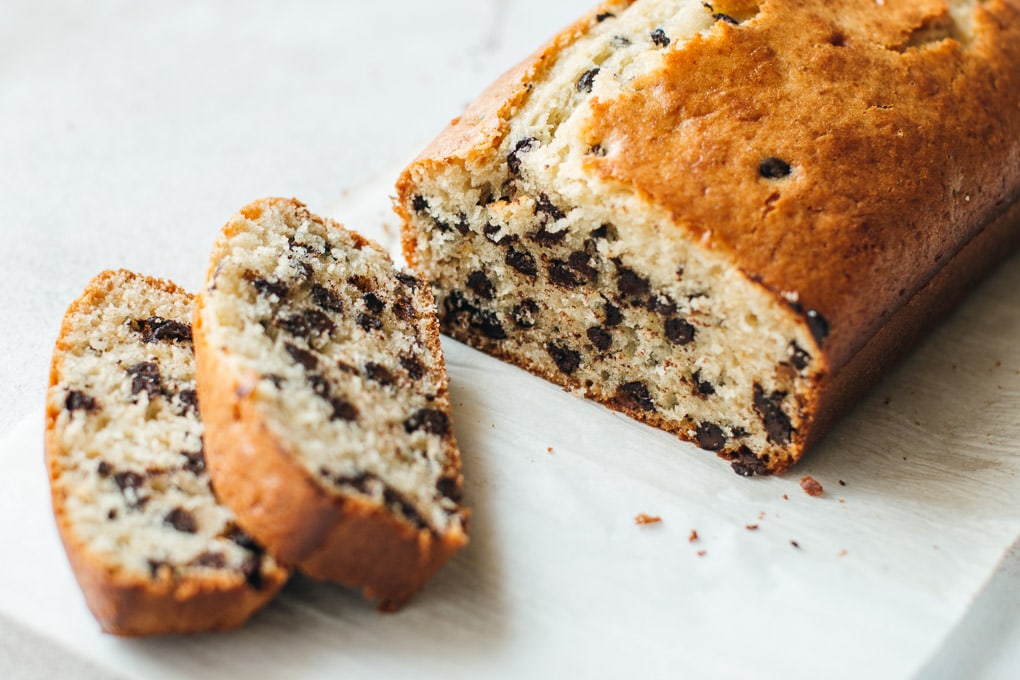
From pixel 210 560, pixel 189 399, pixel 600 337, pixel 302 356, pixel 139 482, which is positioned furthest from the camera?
pixel 600 337

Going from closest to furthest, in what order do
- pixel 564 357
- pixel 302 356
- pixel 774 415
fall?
pixel 302 356 → pixel 774 415 → pixel 564 357

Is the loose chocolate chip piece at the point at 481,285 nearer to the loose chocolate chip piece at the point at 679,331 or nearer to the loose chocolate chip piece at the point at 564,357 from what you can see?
the loose chocolate chip piece at the point at 564,357

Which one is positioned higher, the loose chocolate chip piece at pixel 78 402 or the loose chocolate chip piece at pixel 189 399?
the loose chocolate chip piece at pixel 78 402

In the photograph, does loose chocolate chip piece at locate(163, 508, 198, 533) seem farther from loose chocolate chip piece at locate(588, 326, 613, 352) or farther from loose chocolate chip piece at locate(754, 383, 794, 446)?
loose chocolate chip piece at locate(754, 383, 794, 446)

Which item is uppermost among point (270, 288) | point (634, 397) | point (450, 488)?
point (270, 288)

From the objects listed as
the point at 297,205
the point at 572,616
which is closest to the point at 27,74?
the point at 297,205

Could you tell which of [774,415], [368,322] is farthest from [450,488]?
[774,415]

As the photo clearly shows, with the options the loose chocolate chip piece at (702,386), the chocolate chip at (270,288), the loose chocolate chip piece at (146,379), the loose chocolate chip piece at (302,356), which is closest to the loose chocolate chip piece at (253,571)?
the loose chocolate chip piece at (302,356)

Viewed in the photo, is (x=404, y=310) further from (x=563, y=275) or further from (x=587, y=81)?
(x=587, y=81)
